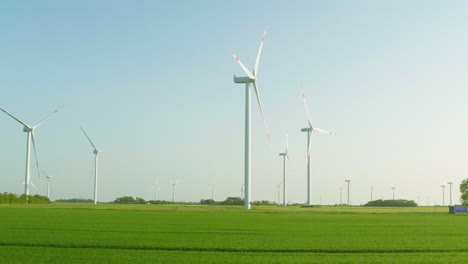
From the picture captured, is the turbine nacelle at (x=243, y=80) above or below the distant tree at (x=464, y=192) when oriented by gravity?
above

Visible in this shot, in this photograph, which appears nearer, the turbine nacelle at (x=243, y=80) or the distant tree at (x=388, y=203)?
the turbine nacelle at (x=243, y=80)

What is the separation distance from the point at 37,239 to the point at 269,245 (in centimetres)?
1099

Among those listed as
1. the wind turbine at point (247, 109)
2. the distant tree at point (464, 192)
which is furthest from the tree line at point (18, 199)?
the distant tree at point (464, 192)

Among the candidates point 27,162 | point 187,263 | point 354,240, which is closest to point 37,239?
point 187,263

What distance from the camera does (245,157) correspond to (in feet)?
281

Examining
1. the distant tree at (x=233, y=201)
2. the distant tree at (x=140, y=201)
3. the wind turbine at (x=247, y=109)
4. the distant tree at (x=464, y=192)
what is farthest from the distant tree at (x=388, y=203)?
the wind turbine at (x=247, y=109)

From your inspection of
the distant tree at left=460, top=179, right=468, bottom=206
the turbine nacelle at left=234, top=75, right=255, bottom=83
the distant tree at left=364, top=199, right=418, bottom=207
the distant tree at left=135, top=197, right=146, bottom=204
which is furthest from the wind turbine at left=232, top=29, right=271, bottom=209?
the distant tree at left=364, top=199, right=418, bottom=207

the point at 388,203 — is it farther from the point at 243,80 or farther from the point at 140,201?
the point at 243,80

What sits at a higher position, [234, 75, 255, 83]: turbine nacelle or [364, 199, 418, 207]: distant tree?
[234, 75, 255, 83]: turbine nacelle

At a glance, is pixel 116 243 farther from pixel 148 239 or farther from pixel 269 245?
pixel 269 245

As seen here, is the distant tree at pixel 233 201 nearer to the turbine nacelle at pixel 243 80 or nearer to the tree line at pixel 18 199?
the tree line at pixel 18 199

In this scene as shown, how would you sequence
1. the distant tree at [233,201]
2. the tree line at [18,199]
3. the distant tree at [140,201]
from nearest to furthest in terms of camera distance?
the tree line at [18,199], the distant tree at [233,201], the distant tree at [140,201]

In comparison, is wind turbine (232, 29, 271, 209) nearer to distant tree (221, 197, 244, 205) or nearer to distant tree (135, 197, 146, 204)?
distant tree (221, 197, 244, 205)

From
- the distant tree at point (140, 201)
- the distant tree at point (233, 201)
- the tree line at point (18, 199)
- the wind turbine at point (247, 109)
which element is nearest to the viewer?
the wind turbine at point (247, 109)
